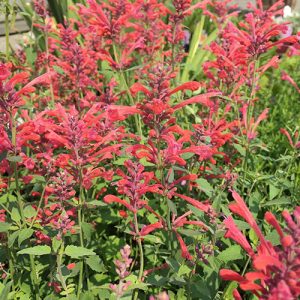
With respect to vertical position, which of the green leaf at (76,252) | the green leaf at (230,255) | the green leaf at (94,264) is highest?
the green leaf at (76,252)

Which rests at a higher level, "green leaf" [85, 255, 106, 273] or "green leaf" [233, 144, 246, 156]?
"green leaf" [233, 144, 246, 156]

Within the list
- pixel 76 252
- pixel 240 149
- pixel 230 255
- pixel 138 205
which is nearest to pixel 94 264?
pixel 76 252

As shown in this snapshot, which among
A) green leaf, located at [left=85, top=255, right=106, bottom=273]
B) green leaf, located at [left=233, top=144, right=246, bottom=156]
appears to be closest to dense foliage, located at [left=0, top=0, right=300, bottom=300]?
green leaf, located at [left=85, top=255, right=106, bottom=273]

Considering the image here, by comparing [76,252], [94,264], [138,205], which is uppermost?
[138,205]

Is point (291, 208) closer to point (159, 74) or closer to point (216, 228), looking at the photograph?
point (216, 228)

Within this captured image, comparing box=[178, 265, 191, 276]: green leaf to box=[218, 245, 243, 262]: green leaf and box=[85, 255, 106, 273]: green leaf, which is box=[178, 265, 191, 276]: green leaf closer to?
box=[218, 245, 243, 262]: green leaf

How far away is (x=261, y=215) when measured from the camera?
3.59m

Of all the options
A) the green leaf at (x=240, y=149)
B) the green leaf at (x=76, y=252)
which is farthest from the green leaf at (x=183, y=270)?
the green leaf at (x=240, y=149)

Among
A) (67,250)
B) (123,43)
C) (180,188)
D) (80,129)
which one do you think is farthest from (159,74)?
(123,43)

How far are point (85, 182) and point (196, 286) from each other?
2.92ft

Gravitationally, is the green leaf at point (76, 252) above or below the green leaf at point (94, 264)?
above

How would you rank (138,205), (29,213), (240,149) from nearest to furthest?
(138,205) → (29,213) → (240,149)

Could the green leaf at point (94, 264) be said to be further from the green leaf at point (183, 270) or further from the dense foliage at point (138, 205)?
the green leaf at point (183, 270)

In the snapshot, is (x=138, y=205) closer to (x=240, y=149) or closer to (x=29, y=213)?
(x=29, y=213)
